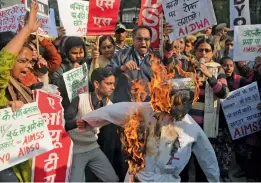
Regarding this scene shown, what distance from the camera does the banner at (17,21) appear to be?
6.68m

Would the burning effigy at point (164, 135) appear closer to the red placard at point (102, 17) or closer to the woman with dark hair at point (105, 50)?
the woman with dark hair at point (105, 50)

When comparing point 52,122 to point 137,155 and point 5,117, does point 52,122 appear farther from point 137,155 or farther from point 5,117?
point 137,155

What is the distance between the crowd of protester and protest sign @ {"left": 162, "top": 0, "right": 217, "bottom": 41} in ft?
0.56

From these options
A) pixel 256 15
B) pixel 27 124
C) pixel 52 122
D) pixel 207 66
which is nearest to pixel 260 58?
pixel 207 66

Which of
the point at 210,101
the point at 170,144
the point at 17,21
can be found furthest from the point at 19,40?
the point at 17,21

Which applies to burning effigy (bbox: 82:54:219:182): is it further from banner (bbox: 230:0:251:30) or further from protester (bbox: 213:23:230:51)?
protester (bbox: 213:23:230:51)

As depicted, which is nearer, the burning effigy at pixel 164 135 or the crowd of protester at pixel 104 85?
the burning effigy at pixel 164 135

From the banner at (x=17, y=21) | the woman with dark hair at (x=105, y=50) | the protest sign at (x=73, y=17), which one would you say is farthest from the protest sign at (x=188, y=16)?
the banner at (x=17, y=21)

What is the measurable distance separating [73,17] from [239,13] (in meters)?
2.97

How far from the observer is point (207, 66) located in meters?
5.23

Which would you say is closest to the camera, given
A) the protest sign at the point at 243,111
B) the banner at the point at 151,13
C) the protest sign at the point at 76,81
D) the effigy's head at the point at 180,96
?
the effigy's head at the point at 180,96

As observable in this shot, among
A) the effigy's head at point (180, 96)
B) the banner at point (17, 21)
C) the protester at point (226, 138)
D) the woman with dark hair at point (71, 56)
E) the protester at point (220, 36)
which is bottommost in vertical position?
the protester at point (226, 138)

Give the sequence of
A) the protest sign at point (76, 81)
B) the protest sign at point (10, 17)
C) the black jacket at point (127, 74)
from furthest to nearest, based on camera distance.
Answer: the protest sign at point (10, 17) → the black jacket at point (127, 74) → the protest sign at point (76, 81)

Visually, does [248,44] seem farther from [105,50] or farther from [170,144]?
[170,144]
